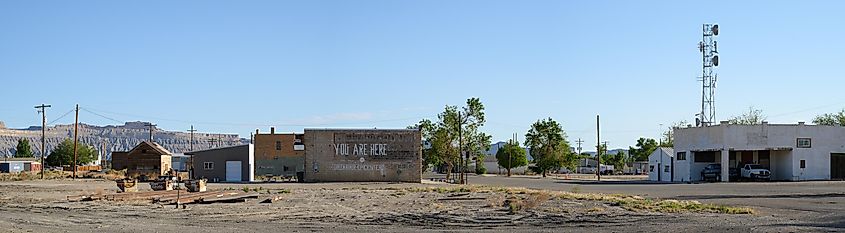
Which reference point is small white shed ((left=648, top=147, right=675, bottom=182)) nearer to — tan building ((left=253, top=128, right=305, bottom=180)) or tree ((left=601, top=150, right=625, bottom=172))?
tan building ((left=253, top=128, right=305, bottom=180))

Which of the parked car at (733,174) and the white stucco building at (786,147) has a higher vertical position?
the white stucco building at (786,147)

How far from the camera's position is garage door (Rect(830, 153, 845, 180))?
72.8 metres

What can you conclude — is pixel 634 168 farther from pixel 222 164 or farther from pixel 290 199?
pixel 290 199

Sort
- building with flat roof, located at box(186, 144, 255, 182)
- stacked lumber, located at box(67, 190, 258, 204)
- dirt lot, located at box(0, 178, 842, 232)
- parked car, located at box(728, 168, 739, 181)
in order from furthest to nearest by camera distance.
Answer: building with flat roof, located at box(186, 144, 255, 182) < parked car, located at box(728, 168, 739, 181) < stacked lumber, located at box(67, 190, 258, 204) < dirt lot, located at box(0, 178, 842, 232)

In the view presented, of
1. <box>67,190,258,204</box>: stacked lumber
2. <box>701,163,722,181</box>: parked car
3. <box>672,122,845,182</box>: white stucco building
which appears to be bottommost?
<box>67,190,258,204</box>: stacked lumber

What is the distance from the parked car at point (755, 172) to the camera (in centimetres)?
7019

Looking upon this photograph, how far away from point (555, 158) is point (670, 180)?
107 feet

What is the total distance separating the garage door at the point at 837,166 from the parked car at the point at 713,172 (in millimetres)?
8707

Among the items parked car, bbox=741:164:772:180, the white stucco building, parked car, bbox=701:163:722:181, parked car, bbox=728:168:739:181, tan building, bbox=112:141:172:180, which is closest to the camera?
parked car, bbox=741:164:772:180

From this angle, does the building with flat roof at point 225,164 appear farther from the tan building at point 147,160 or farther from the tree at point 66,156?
the tree at point 66,156

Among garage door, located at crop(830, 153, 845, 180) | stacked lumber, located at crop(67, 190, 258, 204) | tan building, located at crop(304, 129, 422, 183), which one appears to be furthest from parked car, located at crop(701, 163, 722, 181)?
stacked lumber, located at crop(67, 190, 258, 204)

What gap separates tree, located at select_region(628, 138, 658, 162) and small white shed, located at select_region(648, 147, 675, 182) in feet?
180

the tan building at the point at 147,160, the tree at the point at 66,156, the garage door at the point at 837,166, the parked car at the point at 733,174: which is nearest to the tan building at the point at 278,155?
the tan building at the point at 147,160

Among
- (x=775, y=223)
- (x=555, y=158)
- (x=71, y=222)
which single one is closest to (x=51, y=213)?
(x=71, y=222)
